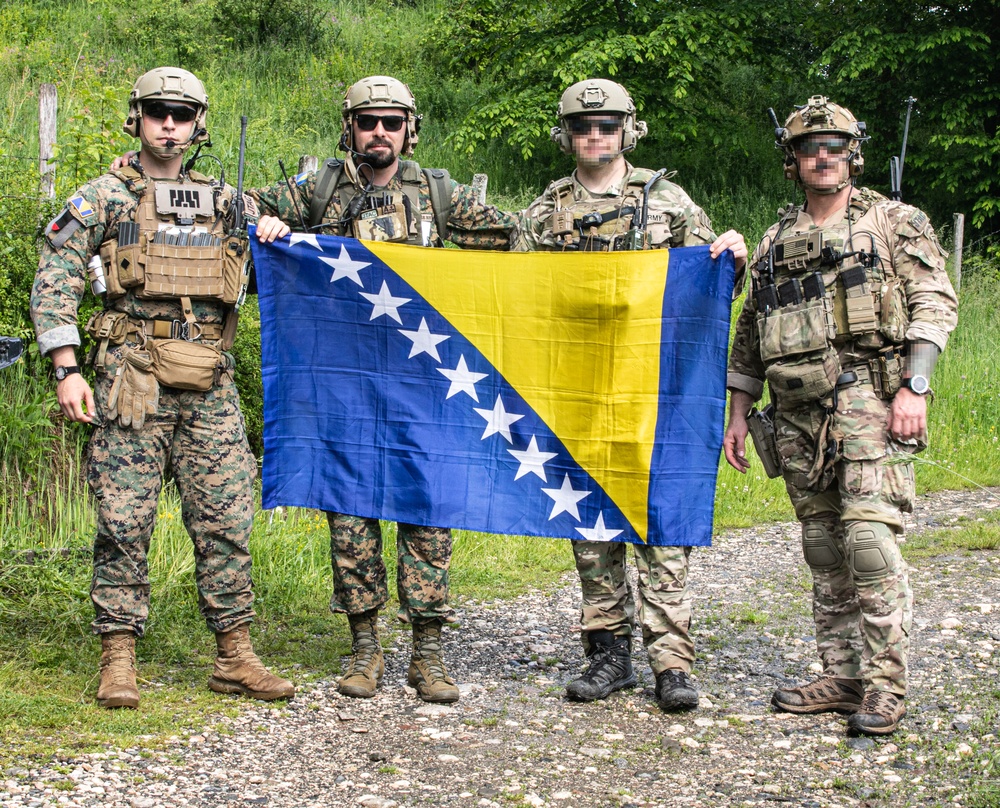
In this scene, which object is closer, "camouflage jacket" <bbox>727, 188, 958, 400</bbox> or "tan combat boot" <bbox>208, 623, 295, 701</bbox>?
"camouflage jacket" <bbox>727, 188, 958, 400</bbox>

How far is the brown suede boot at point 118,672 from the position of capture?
15.0 feet

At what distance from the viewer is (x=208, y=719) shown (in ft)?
15.0

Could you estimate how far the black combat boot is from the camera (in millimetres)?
4941

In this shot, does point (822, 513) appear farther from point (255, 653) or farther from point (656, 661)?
point (255, 653)

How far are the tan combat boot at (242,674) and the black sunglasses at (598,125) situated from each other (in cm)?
270

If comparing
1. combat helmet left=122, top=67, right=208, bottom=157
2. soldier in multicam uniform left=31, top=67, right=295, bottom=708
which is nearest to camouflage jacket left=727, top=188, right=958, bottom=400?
soldier in multicam uniform left=31, top=67, right=295, bottom=708

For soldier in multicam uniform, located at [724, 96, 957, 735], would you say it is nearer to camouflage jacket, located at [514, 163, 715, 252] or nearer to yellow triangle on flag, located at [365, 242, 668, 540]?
camouflage jacket, located at [514, 163, 715, 252]

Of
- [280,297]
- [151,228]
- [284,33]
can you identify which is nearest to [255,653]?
[280,297]

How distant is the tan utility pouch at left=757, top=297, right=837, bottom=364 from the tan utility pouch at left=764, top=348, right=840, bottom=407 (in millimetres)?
39

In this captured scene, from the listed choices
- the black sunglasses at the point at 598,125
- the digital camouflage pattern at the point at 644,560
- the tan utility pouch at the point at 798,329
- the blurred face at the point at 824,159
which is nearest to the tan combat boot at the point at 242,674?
the digital camouflage pattern at the point at 644,560

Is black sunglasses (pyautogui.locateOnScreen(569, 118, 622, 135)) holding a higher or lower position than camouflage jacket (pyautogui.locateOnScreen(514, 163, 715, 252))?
higher

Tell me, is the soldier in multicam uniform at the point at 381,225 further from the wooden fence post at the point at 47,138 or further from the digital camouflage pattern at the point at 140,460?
the wooden fence post at the point at 47,138

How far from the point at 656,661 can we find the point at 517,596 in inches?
78.5

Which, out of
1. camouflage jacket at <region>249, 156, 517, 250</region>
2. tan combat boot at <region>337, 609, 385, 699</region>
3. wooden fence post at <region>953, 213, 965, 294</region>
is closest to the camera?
tan combat boot at <region>337, 609, 385, 699</region>
